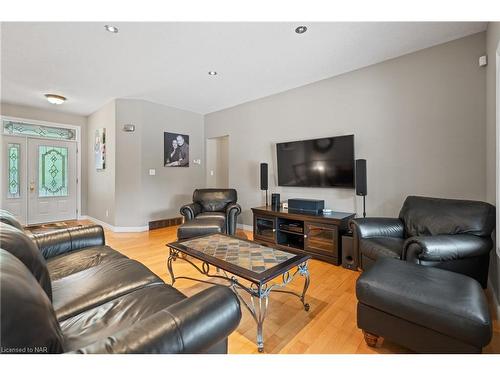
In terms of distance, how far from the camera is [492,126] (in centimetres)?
209

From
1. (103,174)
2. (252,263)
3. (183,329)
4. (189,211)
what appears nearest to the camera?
(183,329)

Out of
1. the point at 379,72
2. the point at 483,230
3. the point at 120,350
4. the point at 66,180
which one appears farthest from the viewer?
the point at 66,180

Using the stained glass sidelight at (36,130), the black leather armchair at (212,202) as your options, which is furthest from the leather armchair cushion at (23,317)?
the stained glass sidelight at (36,130)

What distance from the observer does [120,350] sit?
2.35 ft

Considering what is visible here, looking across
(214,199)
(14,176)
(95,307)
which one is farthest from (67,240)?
(14,176)

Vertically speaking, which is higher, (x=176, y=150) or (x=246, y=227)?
(x=176, y=150)

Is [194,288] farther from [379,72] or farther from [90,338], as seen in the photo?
[379,72]

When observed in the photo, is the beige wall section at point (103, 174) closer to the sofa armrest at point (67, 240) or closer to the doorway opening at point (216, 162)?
the doorway opening at point (216, 162)

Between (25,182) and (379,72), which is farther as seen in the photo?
(25,182)

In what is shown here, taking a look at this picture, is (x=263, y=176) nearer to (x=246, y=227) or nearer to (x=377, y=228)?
(x=246, y=227)

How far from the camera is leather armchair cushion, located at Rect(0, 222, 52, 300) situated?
1.09 m

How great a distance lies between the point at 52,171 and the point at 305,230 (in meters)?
5.71
